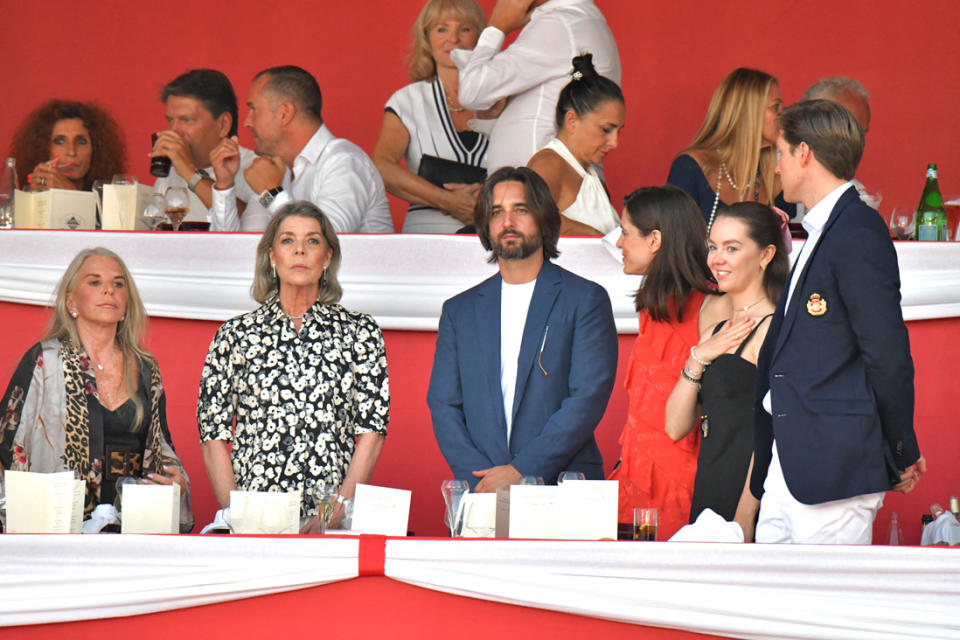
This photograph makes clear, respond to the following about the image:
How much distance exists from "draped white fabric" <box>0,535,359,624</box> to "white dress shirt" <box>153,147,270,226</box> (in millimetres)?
2182

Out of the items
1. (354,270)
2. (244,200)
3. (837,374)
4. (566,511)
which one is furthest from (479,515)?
(244,200)

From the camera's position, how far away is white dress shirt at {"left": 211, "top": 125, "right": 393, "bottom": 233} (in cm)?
441

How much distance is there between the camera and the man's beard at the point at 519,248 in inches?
137

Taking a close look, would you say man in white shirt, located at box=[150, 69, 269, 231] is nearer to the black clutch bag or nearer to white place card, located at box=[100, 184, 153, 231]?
white place card, located at box=[100, 184, 153, 231]

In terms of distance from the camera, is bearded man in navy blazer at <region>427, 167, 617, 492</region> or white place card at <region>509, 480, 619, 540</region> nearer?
white place card at <region>509, 480, 619, 540</region>

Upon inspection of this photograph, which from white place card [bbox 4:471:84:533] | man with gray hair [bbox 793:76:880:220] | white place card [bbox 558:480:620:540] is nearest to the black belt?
white place card [bbox 4:471:84:533]

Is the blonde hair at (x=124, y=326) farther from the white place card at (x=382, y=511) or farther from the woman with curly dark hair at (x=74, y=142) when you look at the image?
the woman with curly dark hair at (x=74, y=142)

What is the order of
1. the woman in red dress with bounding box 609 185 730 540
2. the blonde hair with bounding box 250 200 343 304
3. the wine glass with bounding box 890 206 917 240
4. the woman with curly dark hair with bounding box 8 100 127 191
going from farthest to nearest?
the woman with curly dark hair with bounding box 8 100 127 191, the wine glass with bounding box 890 206 917 240, the blonde hair with bounding box 250 200 343 304, the woman in red dress with bounding box 609 185 730 540

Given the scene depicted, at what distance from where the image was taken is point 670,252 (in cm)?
341

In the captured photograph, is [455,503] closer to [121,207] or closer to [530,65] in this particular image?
[530,65]

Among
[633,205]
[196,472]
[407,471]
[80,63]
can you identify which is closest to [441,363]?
[633,205]

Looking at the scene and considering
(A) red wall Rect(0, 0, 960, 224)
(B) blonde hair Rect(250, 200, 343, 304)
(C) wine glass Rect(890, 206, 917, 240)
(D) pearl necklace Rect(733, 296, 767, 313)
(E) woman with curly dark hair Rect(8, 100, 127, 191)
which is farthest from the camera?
(A) red wall Rect(0, 0, 960, 224)

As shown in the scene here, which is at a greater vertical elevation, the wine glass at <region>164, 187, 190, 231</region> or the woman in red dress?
the wine glass at <region>164, 187, 190, 231</region>

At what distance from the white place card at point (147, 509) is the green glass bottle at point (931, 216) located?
2.94 meters
